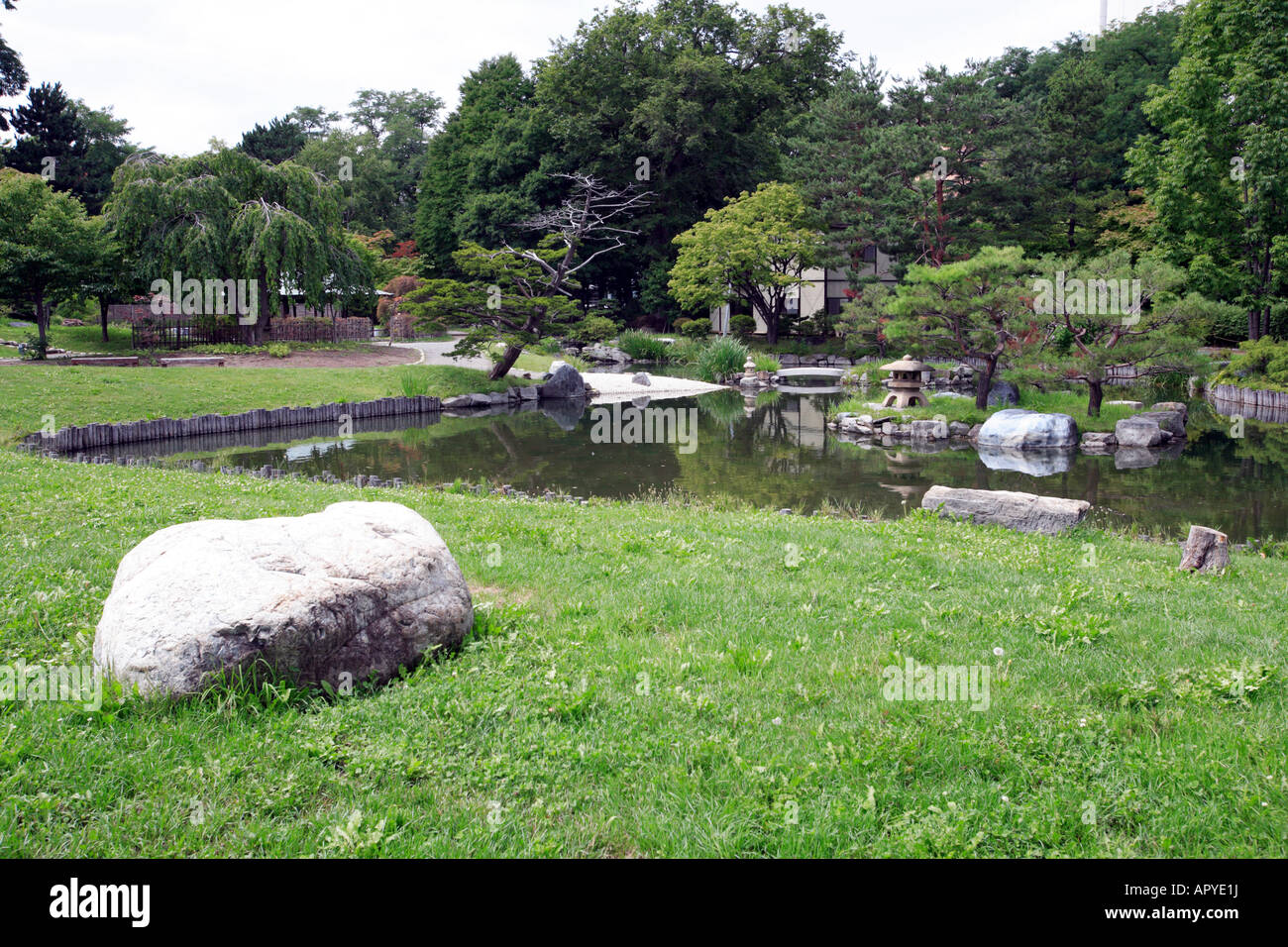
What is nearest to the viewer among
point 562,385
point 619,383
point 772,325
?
point 562,385

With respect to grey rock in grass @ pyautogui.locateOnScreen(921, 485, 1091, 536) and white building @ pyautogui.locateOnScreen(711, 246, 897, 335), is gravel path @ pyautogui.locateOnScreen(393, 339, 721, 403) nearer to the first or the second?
white building @ pyautogui.locateOnScreen(711, 246, 897, 335)

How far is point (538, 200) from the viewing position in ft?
140

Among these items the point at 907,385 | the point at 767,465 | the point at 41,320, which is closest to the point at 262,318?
the point at 41,320

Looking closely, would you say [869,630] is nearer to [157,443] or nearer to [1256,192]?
[157,443]

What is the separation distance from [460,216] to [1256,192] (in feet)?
112

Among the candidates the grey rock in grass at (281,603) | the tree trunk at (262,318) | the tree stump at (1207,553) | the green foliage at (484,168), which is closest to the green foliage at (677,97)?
the green foliage at (484,168)

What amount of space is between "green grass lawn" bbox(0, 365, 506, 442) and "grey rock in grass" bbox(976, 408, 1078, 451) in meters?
13.8

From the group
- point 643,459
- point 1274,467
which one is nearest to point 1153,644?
point 643,459

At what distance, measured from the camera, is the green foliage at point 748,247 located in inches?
1324

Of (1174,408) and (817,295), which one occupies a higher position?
(817,295)

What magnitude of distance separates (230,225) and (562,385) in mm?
12027

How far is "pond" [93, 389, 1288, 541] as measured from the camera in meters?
11.7

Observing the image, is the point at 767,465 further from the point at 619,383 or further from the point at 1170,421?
the point at 619,383

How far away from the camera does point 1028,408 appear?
19.8m
